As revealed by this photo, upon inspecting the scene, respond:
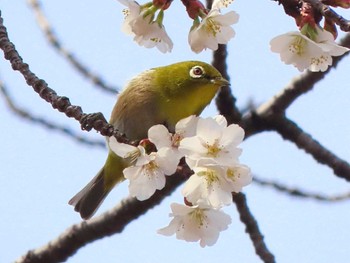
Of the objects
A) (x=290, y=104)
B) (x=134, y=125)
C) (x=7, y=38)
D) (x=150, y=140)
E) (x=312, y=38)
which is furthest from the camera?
(x=290, y=104)

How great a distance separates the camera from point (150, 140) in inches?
99.1

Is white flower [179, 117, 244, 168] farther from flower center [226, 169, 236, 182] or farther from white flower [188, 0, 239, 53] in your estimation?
white flower [188, 0, 239, 53]

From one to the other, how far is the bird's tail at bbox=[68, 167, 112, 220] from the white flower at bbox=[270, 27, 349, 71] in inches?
89.3

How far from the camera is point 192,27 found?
2676 mm

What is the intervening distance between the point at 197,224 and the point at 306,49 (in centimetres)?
75

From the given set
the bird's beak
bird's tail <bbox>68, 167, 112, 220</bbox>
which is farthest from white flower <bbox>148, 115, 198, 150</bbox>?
bird's tail <bbox>68, 167, 112, 220</bbox>

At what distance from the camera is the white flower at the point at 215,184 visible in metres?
2.33

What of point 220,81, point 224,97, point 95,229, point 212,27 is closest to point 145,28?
point 212,27

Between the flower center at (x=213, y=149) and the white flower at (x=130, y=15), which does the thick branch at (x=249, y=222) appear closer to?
the white flower at (x=130, y=15)

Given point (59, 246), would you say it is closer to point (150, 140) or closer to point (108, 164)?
point (108, 164)

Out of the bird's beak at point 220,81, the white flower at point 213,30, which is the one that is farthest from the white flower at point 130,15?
the bird's beak at point 220,81

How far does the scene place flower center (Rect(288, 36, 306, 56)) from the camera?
2.45 meters

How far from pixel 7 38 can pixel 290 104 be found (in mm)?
2202

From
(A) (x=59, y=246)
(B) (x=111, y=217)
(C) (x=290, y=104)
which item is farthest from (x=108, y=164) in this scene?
(C) (x=290, y=104)
